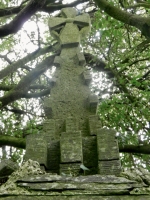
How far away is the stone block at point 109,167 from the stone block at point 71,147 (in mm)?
254

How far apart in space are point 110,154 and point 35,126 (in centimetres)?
529

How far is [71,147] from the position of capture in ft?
11.0

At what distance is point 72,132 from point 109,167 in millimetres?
599

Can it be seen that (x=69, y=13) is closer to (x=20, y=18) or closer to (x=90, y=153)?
(x=20, y=18)

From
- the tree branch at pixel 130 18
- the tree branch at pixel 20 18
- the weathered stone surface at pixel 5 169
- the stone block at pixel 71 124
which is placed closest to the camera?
the weathered stone surface at pixel 5 169

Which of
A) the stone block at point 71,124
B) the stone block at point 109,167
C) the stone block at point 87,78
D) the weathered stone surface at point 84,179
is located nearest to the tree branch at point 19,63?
the stone block at point 87,78

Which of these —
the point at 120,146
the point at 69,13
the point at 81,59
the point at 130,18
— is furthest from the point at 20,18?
the point at 120,146

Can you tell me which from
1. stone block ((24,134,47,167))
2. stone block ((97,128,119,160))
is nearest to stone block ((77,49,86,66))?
stone block ((97,128,119,160))

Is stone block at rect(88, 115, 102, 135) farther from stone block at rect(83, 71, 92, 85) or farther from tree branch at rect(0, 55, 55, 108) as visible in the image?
tree branch at rect(0, 55, 55, 108)

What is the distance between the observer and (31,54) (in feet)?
30.2

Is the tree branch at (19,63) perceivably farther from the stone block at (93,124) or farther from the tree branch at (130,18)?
the stone block at (93,124)

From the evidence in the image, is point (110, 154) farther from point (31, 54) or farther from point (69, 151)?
point (31, 54)

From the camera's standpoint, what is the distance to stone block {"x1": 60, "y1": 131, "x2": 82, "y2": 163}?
3296 millimetres

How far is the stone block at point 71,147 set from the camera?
3296 millimetres
